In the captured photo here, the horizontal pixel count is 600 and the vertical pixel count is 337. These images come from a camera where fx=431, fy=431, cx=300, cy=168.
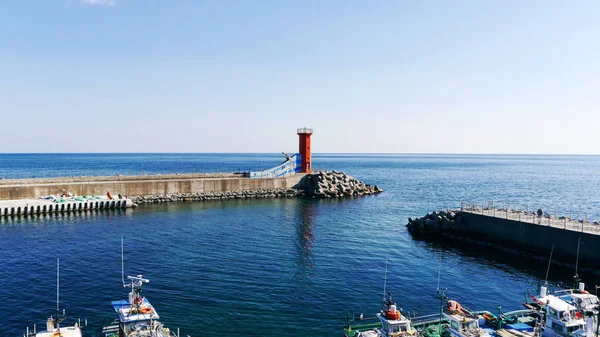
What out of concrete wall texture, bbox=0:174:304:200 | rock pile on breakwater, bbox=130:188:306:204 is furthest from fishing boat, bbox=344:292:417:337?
concrete wall texture, bbox=0:174:304:200

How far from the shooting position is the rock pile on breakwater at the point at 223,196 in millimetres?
76144

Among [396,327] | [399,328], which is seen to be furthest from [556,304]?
[396,327]

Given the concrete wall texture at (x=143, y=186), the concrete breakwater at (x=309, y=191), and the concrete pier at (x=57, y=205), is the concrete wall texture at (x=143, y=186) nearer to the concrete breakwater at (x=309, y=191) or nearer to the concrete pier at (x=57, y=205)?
the concrete breakwater at (x=309, y=191)

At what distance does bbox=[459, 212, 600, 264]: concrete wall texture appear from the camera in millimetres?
39456

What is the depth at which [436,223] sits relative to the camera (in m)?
54.9

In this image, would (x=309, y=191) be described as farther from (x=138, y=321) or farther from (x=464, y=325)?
(x=138, y=321)

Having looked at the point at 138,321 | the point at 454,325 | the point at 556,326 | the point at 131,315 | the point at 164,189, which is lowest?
the point at 454,325

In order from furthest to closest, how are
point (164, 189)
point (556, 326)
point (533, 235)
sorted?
point (164, 189) < point (533, 235) < point (556, 326)

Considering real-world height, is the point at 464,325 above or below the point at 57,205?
below

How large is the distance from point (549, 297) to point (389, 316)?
9600 millimetres

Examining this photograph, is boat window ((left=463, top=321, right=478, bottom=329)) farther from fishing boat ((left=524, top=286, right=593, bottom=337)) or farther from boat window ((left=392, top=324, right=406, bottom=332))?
fishing boat ((left=524, top=286, right=593, bottom=337))

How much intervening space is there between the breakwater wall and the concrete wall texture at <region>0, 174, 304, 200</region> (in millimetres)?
38563

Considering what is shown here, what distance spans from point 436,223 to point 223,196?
42814mm

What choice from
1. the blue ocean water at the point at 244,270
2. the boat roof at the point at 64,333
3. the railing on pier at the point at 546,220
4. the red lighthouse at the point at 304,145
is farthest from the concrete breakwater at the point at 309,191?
the boat roof at the point at 64,333
